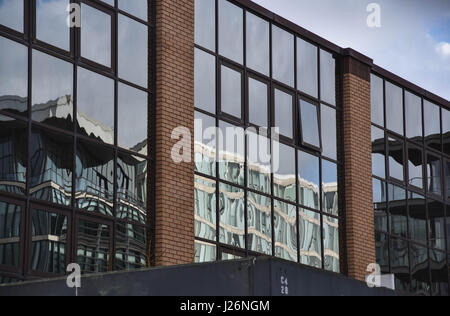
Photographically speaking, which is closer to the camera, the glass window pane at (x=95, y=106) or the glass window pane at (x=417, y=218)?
the glass window pane at (x=95, y=106)

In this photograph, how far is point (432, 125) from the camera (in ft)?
86.9

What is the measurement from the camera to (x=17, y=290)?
12.1 metres

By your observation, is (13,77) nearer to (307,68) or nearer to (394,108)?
(307,68)

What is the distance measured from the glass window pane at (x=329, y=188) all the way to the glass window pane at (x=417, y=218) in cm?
286

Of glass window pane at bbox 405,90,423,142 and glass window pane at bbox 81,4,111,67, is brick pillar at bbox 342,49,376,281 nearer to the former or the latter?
glass window pane at bbox 405,90,423,142

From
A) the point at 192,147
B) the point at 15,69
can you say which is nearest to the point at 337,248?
the point at 192,147

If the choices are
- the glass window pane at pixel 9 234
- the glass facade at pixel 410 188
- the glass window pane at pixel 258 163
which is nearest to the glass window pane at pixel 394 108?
the glass facade at pixel 410 188

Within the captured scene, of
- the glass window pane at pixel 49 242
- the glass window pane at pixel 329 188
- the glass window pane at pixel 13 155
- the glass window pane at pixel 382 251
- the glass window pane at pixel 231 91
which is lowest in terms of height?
the glass window pane at pixel 49 242

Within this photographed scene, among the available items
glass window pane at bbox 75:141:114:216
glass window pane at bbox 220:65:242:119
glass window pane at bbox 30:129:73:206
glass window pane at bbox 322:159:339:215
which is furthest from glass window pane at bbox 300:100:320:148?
glass window pane at bbox 30:129:73:206

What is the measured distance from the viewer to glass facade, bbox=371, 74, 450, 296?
2409cm

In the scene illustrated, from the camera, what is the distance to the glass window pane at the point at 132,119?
17688 mm

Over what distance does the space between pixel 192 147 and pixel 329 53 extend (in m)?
5.95

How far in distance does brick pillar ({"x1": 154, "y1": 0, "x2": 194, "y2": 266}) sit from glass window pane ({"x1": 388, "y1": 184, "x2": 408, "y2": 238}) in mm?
7300

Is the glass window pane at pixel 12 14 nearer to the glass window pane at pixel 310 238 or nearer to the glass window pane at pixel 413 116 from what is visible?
the glass window pane at pixel 310 238
